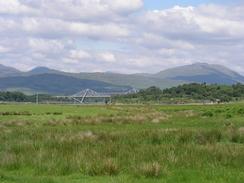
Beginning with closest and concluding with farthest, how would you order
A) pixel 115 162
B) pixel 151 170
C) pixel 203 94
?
pixel 151 170, pixel 115 162, pixel 203 94

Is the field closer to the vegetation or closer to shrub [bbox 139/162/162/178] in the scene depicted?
shrub [bbox 139/162/162/178]

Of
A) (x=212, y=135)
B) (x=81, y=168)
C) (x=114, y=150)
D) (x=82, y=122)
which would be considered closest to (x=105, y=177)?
(x=81, y=168)

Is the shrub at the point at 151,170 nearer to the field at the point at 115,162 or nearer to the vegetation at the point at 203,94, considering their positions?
the field at the point at 115,162

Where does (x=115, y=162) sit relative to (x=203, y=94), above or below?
below

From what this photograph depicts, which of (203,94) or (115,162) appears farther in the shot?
(203,94)

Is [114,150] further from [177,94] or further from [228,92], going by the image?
[177,94]

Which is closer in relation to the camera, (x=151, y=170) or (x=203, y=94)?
(x=151, y=170)

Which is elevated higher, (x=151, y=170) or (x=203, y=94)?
(x=203, y=94)

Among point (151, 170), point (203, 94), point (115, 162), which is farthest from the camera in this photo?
point (203, 94)

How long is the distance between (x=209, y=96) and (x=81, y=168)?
6661 inches

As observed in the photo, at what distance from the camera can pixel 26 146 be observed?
65.0ft

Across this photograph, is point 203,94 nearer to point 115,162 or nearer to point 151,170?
point 115,162

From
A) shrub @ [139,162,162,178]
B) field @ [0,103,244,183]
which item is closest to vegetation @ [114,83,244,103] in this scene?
field @ [0,103,244,183]

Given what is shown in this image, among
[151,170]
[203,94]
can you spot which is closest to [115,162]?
[151,170]
